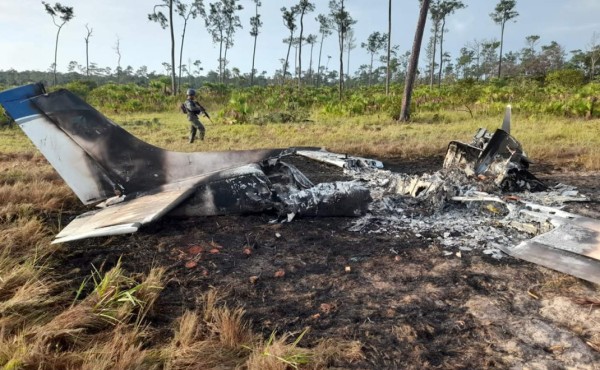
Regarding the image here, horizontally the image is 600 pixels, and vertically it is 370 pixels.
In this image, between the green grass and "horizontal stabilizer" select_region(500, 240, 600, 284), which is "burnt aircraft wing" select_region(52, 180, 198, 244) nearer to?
"horizontal stabilizer" select_region(500, 240, 600, 284)

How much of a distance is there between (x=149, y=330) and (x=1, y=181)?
5.44 m

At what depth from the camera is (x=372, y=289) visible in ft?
10.8

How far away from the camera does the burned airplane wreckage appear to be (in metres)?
4.16

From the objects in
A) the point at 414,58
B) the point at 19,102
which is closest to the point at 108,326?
the point at 19,102

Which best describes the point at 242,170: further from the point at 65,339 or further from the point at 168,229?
the point at 65,339

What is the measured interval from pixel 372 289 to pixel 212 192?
216 centimetres

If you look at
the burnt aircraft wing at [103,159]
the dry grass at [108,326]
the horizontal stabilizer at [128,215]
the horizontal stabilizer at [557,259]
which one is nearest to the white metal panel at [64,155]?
the burnt aircraft wing at [103,159]

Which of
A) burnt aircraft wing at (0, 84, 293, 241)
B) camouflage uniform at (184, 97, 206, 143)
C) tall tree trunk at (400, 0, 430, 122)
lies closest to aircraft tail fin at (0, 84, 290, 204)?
burnt aircraft wing at (0, 84, 293, 241)

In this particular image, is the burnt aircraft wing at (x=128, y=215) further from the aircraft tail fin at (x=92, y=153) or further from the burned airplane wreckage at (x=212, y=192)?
the aircraft tail fin at (x=92, y=153)

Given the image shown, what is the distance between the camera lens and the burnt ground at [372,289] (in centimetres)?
255

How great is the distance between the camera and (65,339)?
8.17 feet

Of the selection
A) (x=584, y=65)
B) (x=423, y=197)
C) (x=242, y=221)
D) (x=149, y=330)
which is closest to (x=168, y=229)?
(x=242, y=221)

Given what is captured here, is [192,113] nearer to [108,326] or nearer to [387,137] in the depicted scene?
[387,137]

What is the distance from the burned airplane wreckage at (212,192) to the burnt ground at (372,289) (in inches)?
8.3
